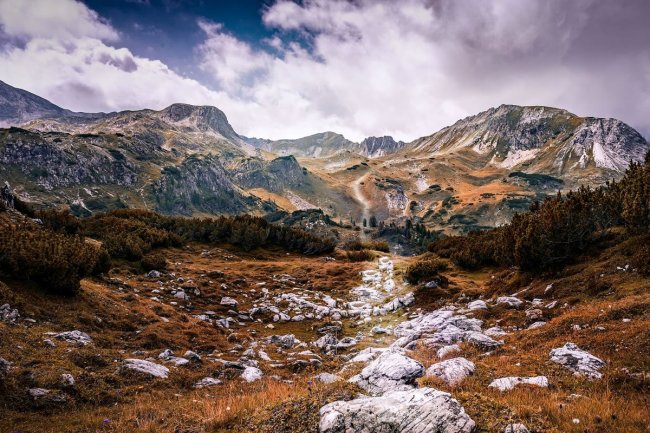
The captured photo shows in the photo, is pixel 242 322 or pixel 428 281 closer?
pixel 242 322

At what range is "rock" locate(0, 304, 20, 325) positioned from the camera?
13.0 m

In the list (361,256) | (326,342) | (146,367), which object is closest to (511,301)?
(326,342)

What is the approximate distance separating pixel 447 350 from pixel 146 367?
12527mm

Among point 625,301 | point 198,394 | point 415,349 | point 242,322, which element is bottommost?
point 242,322

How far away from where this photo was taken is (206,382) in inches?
535

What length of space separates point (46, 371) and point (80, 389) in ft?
3.90

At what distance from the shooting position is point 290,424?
7684 millimetres

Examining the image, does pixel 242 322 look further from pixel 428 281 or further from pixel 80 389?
pixel 428 281

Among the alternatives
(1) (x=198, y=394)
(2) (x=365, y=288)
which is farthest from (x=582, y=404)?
(2) (x=365, y=288)

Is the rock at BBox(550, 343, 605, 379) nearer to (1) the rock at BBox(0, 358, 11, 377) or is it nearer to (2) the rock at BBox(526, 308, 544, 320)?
(2) the rock at BBox(526, 308, 544, 320)

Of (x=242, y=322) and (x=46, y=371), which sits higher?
(x=46, y=371)

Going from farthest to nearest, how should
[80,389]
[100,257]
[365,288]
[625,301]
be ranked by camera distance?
[365,288]
[100,257]
[625,301]
[80,389]

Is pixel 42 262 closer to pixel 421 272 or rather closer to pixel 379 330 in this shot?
pixel 379 330

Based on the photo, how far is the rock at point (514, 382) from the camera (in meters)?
9.82
